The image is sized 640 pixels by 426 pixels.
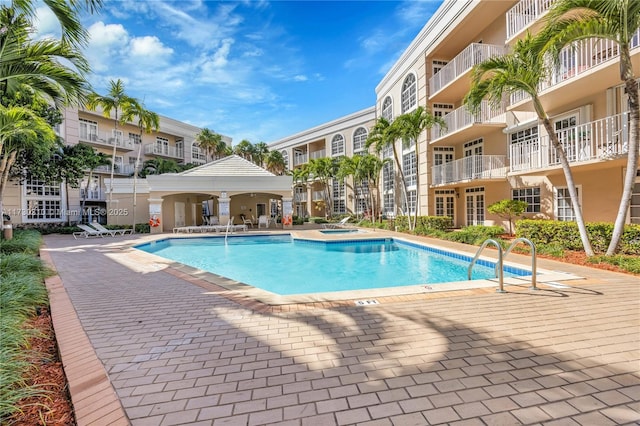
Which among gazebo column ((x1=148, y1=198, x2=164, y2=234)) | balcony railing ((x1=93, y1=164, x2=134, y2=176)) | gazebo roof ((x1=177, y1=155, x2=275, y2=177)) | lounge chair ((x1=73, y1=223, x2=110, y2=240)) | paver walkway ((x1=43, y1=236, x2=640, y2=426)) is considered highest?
balcony railing ((x1=93, y1=164, x2=134, y2=176))

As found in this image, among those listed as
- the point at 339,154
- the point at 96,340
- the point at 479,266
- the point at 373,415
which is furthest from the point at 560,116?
the point at 339,154

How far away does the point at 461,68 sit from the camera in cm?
1548

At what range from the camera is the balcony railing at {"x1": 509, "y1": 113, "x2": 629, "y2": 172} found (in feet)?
28.1

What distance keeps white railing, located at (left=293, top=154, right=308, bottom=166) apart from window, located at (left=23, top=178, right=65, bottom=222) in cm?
2430

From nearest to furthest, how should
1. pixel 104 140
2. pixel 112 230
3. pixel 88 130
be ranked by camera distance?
pixel 112 230, pixel 88 130, pixel 104 140

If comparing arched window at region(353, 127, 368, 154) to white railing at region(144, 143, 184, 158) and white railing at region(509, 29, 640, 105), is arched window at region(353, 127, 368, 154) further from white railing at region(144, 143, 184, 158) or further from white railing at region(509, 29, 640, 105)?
white railing at region(509, 29, 640, 105)

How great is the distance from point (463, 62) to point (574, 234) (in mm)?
10397

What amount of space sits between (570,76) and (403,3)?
22.7 feet

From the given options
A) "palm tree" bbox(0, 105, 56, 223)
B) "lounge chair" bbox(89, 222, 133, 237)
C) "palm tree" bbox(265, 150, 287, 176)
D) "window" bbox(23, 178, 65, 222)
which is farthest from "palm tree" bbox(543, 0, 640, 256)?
"palm tree" bbox(265, 150, 287, 176)

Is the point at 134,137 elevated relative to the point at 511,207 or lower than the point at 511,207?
elevated

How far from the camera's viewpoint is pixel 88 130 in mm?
26000

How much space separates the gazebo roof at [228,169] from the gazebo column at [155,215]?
268 cm

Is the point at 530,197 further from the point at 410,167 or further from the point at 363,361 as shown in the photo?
the point at 363,361

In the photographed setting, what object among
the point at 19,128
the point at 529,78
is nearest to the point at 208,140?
the point at 19,128
